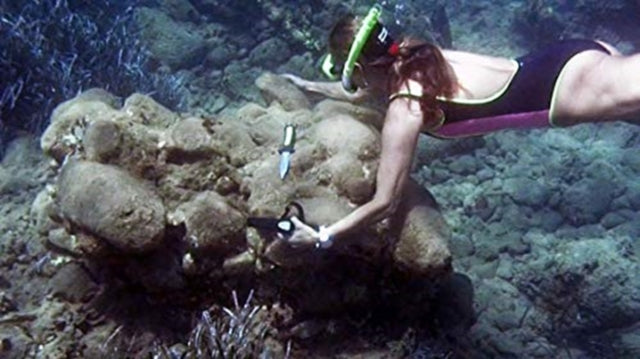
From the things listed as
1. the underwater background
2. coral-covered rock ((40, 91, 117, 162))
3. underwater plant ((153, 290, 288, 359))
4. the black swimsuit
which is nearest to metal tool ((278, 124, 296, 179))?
the underwater background

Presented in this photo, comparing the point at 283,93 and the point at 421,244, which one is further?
the point at 283,93

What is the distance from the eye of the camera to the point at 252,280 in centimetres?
393

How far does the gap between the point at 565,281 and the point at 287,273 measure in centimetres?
347

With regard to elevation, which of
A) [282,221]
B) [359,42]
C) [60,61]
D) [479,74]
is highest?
[359,42]

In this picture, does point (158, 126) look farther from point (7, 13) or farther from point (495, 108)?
point (7, 13)

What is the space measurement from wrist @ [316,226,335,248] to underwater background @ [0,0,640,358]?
0.35 m

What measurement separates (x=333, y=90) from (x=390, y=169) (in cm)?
142

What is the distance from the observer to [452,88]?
3.83m

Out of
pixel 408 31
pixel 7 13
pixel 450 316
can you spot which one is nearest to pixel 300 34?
pixel 408 31

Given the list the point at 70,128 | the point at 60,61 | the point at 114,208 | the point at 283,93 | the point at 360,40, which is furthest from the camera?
the point at 60,61

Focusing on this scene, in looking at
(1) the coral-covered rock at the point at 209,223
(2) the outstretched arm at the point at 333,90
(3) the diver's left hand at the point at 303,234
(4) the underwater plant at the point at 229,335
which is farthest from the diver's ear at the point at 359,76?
(4) the underwater plant at the point at 229,335

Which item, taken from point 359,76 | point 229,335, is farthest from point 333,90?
point 229,335

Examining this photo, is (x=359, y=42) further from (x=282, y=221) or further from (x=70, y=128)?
(x=70, y=128)

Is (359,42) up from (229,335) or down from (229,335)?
up
